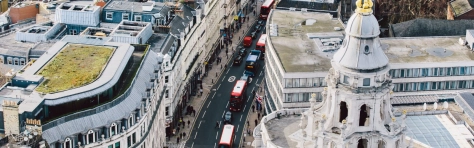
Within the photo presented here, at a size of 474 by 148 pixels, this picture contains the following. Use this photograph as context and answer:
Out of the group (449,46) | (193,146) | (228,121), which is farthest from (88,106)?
(449,46)

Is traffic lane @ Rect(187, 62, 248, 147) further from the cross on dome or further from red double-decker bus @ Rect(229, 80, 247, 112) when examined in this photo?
the cross on dome

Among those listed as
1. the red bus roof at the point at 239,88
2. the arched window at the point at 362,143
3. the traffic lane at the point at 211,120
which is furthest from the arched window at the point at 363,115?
the red bus roof at the point at 239,88

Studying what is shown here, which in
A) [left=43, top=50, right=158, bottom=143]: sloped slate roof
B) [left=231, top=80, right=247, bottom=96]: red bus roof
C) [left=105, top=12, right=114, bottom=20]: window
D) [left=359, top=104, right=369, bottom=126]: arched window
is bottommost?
[left=231, top=80, right=247, bottom=96]: red bus roof

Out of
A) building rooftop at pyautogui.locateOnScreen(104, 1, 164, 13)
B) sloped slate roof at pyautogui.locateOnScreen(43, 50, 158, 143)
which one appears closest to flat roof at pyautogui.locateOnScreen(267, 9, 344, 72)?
building rooftop at pyautogui.locateOnScreen(104, 1, 164, 13)

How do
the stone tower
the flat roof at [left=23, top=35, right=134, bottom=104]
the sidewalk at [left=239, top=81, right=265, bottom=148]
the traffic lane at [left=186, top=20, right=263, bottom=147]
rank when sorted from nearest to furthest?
the stone tower, the flat roof at [left=23, top=35, right=134, bottom=104], the sidewalk at [left=239, top=81, right=265, bottom=148], the traffic lane at [left=186, top=20, right=263, bottom=147]

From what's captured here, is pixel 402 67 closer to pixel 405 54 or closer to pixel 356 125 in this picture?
pixel 405 54

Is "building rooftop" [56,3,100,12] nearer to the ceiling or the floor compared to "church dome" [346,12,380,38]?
nearer to the floor
